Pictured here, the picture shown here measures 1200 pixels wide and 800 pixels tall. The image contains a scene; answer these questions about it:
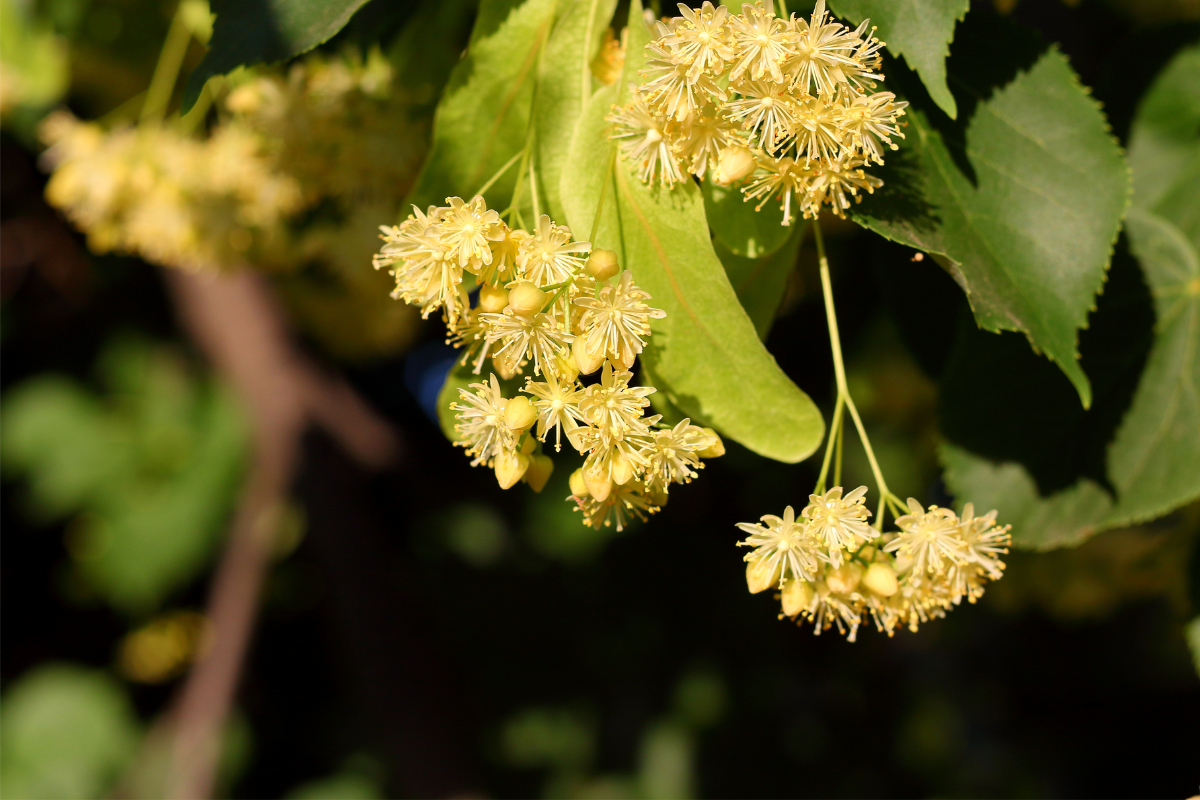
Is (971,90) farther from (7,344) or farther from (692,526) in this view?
(7,344)

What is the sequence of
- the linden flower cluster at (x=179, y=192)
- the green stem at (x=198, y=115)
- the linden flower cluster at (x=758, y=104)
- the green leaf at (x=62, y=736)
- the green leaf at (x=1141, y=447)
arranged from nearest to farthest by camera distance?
1. the linden flower cluster at (x=758, y=104)
2. the green leaf at (x=1141, y=447)
3. the linden flower cluster at (x=179, y=192)
4. the green stem at (x=198, y=115)
5. the green leaf at (x=62, y=736)

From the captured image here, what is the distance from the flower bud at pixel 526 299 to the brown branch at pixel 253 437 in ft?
8.86

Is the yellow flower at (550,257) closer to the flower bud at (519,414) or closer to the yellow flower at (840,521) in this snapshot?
the flower bud at (519,414)

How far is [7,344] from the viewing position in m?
3.53

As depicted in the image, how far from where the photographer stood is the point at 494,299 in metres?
0.64

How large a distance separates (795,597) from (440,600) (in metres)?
3.87

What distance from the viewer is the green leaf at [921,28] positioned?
24.5 inches

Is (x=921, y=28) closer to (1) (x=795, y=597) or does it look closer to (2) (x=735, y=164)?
(2) (x=735, y=164)

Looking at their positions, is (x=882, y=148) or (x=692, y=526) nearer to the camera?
(x=882, y=148)

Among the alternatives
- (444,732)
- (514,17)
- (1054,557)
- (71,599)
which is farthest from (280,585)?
(514,17)

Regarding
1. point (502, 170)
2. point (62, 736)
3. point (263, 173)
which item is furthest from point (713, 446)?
point (62, 736)

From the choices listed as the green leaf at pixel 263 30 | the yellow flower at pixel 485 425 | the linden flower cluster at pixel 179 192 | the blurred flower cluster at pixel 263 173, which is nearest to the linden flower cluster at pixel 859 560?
the yellow flower at pixel 485 425

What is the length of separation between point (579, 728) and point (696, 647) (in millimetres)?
945

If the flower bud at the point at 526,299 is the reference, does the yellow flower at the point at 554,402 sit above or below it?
below
